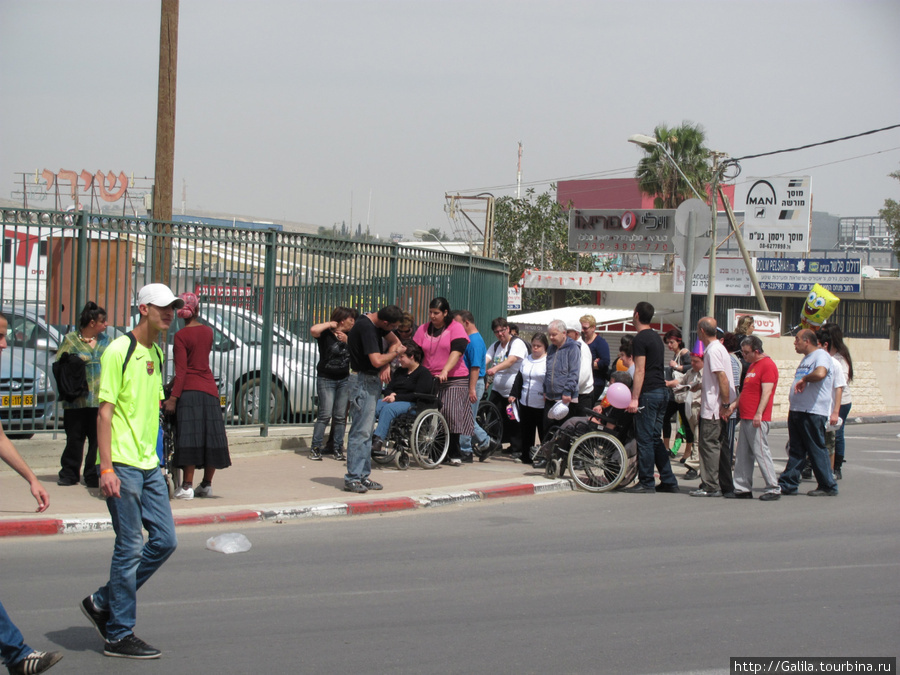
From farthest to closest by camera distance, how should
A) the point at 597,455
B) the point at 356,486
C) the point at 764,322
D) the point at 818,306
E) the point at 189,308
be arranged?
the point at 764,322
the point at 818,306
the point at 597,455
the point at 356,486
the point at 189,308

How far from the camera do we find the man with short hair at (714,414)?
990 cm

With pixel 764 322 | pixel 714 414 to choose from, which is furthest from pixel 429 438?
pixel 764 322

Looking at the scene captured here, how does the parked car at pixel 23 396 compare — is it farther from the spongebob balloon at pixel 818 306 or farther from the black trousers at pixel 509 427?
the spongebob balloon at pixel 818 306

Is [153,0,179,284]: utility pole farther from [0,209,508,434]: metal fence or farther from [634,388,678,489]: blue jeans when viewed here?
[634,388,678,489]: blue jeans

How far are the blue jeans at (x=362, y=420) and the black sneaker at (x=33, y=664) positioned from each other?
507 cm

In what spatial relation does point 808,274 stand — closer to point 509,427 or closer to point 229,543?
point 509,427

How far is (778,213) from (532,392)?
27993mm

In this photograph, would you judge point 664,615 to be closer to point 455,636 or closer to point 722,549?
point 455,636

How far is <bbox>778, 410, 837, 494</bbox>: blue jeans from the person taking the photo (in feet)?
33.1

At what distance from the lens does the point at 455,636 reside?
17.4 ft

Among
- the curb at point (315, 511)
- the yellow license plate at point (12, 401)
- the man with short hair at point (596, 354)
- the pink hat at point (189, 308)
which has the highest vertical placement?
the pink hat at point (189, 308)

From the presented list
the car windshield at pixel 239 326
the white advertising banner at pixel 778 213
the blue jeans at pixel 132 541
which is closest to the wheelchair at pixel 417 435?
the car windshield at pixel 239 326

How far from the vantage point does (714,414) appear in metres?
9.94

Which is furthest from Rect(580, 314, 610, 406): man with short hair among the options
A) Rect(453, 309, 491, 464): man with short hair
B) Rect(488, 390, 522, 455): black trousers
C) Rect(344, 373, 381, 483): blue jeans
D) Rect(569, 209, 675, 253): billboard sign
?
Rect(569, 209, 675, 253): billboard sign
